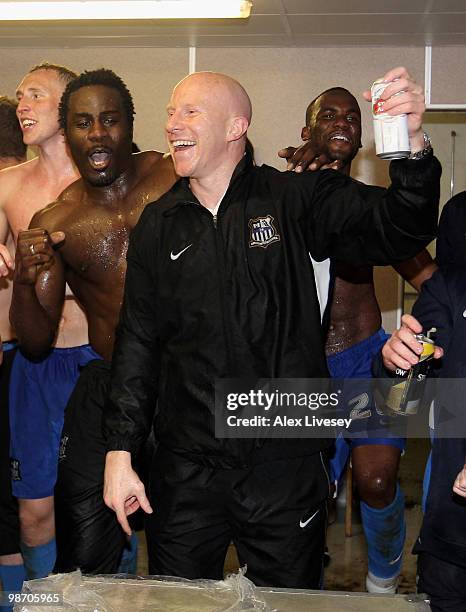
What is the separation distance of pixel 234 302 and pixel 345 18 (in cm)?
304

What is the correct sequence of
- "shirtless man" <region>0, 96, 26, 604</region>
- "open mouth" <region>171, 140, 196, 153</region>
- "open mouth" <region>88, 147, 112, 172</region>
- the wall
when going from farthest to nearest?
1. the wall
2. "shirtless man" <region>0, 96, 26, 604</region>
3. "open mouth" <region>88, 147, 112, 172</region>
4. "open mouth" <region>171, 140, 196, 153</region>

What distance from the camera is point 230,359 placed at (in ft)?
8.27

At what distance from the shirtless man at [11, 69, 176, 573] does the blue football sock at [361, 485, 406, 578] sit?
0.94 metres

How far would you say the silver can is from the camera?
6.65ft

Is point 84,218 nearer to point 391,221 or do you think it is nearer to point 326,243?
point 326,243

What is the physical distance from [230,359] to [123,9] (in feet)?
8.85

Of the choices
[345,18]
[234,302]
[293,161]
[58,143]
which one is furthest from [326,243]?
[345,18]

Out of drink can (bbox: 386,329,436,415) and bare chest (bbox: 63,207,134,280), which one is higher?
bare chest (bbox: 63,207,134,280)

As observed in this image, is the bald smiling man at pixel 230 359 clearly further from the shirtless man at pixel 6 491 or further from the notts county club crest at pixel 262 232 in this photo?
the shirtless man at pixel 6 491

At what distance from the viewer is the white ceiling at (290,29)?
4840 millimetres

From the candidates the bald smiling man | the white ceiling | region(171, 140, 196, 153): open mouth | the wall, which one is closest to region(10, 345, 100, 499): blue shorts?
the bald smiling man

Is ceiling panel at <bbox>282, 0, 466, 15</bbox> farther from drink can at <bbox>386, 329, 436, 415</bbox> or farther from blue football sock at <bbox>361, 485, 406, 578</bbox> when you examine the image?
drink can at <bbox>386, 329, 436, 415</bbox>

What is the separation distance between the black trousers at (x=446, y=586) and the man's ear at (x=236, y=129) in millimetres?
1243

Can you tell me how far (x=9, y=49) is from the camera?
6035 mm
